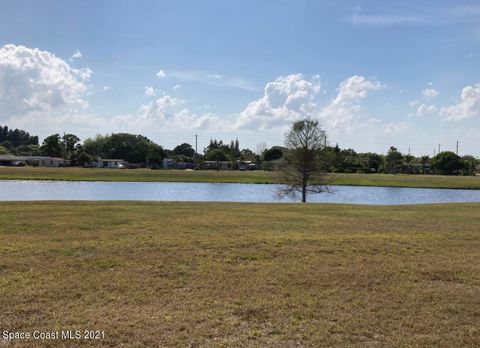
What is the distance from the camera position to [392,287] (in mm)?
7547

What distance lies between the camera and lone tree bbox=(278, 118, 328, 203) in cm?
4009

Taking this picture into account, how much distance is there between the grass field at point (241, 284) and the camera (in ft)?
18.7

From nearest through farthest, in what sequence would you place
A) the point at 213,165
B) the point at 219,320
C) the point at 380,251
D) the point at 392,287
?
the point at 219,320
the point at 392,287
the point at 380,251
the point at 213,165

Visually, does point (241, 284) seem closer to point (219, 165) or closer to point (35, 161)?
point (219, 165)

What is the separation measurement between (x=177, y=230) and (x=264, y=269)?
462 centimetres

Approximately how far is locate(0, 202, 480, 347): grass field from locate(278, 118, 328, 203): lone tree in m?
26.7

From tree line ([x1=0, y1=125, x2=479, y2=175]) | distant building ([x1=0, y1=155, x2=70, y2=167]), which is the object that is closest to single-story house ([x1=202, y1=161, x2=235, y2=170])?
tree line ([x1=0, y1=125, x2=479, y2=175])

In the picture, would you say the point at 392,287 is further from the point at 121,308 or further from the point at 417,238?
the point at 417,238

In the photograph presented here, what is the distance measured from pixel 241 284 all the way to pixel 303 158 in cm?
3304

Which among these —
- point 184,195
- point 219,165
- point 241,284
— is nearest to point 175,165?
point 219,165

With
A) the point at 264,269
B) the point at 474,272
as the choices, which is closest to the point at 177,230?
the point at 264,269

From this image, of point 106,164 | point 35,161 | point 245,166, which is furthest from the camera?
point 245,166

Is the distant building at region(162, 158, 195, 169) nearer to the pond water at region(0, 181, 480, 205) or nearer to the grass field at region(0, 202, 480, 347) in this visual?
the pond water at region(0, 181, 480, 205)

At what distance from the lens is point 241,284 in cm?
756
